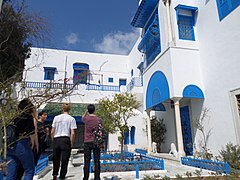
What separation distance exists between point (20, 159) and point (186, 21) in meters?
8.45

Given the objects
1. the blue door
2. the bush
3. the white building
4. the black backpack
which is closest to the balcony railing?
the white building

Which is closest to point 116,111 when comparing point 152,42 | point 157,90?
point 157,90

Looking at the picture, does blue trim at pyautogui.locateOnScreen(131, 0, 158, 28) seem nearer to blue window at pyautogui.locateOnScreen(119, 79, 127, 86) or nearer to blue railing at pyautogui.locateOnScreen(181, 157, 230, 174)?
blue window at pyautogui.locateOnScreen(119, 79, 127, 86)

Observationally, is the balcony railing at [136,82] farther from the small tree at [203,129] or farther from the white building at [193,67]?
the small tree at [203,129]

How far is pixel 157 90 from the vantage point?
8.98m

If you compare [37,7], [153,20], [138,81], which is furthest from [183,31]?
[138,81]

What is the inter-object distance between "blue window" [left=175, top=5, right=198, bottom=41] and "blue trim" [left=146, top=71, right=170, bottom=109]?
6.50ft

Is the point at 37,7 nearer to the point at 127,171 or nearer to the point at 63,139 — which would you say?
the point at 63,139

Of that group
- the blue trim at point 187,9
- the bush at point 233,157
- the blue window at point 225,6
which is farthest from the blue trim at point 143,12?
the bush at point 233,157

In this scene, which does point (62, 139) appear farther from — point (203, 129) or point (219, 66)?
point (219, 66)

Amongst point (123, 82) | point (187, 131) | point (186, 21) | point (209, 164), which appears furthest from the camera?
point (123, 82)

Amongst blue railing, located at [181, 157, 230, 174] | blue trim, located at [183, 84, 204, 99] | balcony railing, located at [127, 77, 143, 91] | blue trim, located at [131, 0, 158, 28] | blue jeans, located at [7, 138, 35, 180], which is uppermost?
blue trim, located at [131, 0, 158, 28]

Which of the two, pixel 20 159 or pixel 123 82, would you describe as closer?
pixel 20 159

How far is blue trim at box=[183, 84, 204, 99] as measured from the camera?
24.4ft
